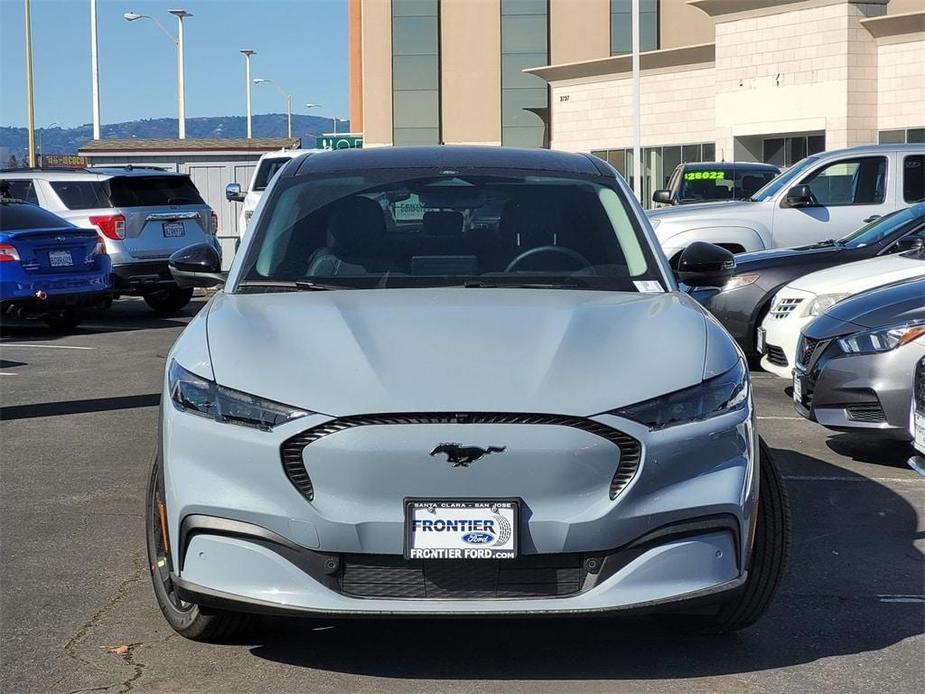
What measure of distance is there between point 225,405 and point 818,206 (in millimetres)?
11820

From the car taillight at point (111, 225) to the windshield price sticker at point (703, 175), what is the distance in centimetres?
816

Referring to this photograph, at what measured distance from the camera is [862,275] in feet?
34.9

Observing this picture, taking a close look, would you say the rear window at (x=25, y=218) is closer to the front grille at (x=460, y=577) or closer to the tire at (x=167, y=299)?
the tire at (x=167, y=299)

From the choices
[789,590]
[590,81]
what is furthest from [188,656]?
[590,81]

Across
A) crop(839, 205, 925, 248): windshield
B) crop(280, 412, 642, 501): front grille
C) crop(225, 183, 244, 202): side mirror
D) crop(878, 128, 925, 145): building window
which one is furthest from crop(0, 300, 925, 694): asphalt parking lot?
crop(878, 128, 925, 145): building window

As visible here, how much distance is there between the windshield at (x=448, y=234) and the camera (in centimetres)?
528

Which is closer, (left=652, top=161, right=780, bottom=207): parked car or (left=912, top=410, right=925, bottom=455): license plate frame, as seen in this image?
(left=912, top=410, right=925, bottom=455): license plate frame

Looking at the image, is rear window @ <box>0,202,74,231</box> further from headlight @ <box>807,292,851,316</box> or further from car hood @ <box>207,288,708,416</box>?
car hood @ <box>207,288,708,416</box>

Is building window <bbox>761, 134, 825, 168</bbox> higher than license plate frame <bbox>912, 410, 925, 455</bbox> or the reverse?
higher

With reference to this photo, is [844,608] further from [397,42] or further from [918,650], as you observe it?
[397,42]

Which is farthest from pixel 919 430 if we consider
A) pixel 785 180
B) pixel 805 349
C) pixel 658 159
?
pixel 658 159

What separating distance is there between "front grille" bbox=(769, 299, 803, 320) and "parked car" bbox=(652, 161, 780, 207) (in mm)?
9486

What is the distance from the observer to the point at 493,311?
4691 millimetres

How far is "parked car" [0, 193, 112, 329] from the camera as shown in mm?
16109
